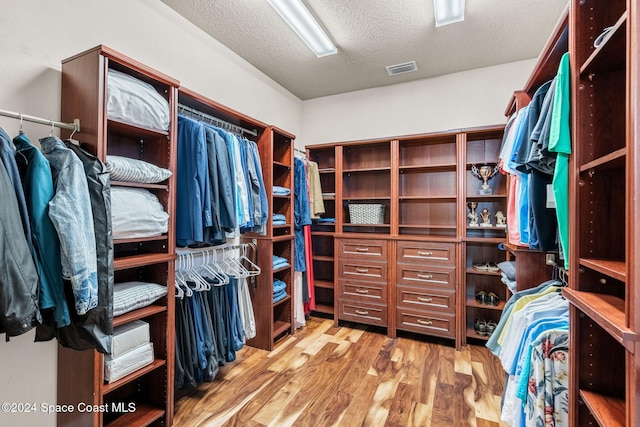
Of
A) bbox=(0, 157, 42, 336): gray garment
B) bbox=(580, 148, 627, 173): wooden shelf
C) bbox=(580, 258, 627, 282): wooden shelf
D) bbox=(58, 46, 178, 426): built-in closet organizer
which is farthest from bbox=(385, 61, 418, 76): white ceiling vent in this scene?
bbox=(0, 157, 42, 336): gray garment

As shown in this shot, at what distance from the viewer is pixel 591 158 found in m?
1.09

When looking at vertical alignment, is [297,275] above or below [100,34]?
below

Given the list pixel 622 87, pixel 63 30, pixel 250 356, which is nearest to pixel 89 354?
pixel 250 356

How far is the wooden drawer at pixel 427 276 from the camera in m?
2.87

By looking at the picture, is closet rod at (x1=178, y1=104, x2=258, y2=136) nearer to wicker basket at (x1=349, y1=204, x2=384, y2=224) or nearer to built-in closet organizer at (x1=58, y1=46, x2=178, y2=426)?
built-in closet organizer at (x1=58, y1=46, x2=178, y2=426)

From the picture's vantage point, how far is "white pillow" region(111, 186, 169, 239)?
Answer: 1496 mm

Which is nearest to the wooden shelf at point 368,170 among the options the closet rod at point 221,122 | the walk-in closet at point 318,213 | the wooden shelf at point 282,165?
the walk-in closet at point 318,213

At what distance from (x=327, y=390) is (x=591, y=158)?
2040 millimetres

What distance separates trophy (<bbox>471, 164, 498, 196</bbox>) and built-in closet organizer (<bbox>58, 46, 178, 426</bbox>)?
2782 mm

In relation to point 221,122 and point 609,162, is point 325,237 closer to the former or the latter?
point 221,122

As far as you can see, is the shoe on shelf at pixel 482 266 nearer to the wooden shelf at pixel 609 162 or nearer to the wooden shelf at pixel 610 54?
the wooden shelf at pixel 609 162

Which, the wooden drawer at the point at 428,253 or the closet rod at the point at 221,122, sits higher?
the closet rod at the point at 221,122

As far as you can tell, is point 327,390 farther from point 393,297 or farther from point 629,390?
point 629,390

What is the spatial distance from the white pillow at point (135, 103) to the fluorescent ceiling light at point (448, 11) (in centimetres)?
199
